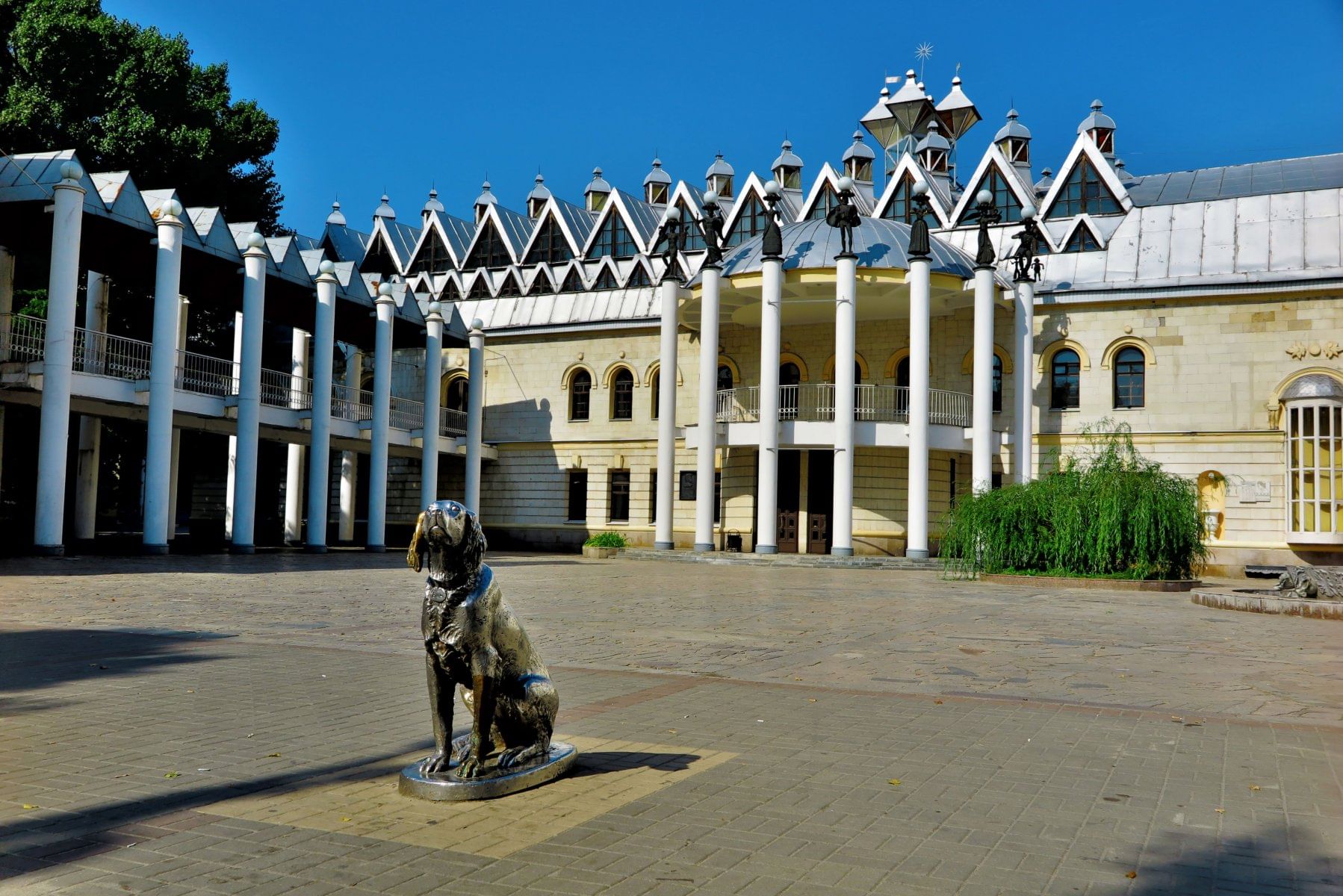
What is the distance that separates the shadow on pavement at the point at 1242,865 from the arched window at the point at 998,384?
111 feet

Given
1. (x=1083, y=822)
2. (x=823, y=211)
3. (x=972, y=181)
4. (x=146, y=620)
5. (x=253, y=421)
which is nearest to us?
(x=1083, y=822)

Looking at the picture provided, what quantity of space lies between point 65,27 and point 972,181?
31934 millimetres

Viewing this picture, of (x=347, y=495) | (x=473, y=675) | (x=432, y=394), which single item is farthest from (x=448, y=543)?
(x=347, y=495)

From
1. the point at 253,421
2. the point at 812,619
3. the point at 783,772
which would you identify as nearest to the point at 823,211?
the point at 253,421

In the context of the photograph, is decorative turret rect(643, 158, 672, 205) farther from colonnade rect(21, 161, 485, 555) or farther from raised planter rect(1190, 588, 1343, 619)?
raised planter rect(1190, 588, 1343, 619)

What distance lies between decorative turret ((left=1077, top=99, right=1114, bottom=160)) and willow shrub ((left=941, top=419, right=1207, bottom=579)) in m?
28.1

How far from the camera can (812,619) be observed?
15.6 metres

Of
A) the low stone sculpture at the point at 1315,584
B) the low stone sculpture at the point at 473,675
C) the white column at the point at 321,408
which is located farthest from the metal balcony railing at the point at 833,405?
the low stone sculpture at the point at 473,675

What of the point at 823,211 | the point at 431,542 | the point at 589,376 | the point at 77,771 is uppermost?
the point at 823,211

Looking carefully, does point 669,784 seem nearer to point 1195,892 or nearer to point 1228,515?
point 1195,892

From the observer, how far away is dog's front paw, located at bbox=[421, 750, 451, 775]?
5.62 metres

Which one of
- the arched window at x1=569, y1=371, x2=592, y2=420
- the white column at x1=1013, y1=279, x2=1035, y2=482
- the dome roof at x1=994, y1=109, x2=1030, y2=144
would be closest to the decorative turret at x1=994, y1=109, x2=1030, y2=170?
the dome roof at x1=994, y1=109, x2=1030, y2=144

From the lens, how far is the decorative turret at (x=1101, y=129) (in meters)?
49.0

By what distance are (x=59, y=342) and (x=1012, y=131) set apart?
38732mm
